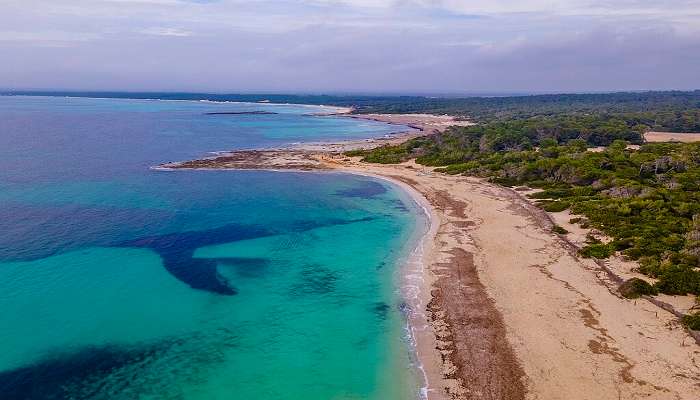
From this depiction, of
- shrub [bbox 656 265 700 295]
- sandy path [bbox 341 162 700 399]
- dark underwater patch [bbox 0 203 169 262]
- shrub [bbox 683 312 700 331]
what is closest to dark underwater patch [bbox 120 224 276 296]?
dark underwater patch [bbox 0 203 169 262]

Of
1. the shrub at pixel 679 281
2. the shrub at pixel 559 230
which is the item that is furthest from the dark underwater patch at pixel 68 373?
the shrub at pixel 559 230

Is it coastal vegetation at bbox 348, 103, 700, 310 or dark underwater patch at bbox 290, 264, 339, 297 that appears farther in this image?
coastal vegetation at bbox 348, 103, 700, 310

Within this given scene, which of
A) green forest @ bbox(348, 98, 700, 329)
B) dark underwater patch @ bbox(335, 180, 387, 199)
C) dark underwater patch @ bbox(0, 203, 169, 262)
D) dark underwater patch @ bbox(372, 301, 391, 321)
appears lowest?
dark underwater patch @ bbox(372, 301, 391, 321)

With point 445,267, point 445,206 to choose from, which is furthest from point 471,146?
point 445,267

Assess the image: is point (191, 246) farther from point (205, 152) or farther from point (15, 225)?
point (205, 152)

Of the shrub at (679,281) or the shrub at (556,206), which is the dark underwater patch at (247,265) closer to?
the shrub at (679,281)

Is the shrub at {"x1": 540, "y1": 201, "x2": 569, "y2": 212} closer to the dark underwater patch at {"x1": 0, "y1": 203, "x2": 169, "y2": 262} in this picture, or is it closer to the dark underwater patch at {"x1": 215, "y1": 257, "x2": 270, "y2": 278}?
the dark underwater patch at {"x1": 215, "y1": 257, "x2": 270, "y2": 278}
